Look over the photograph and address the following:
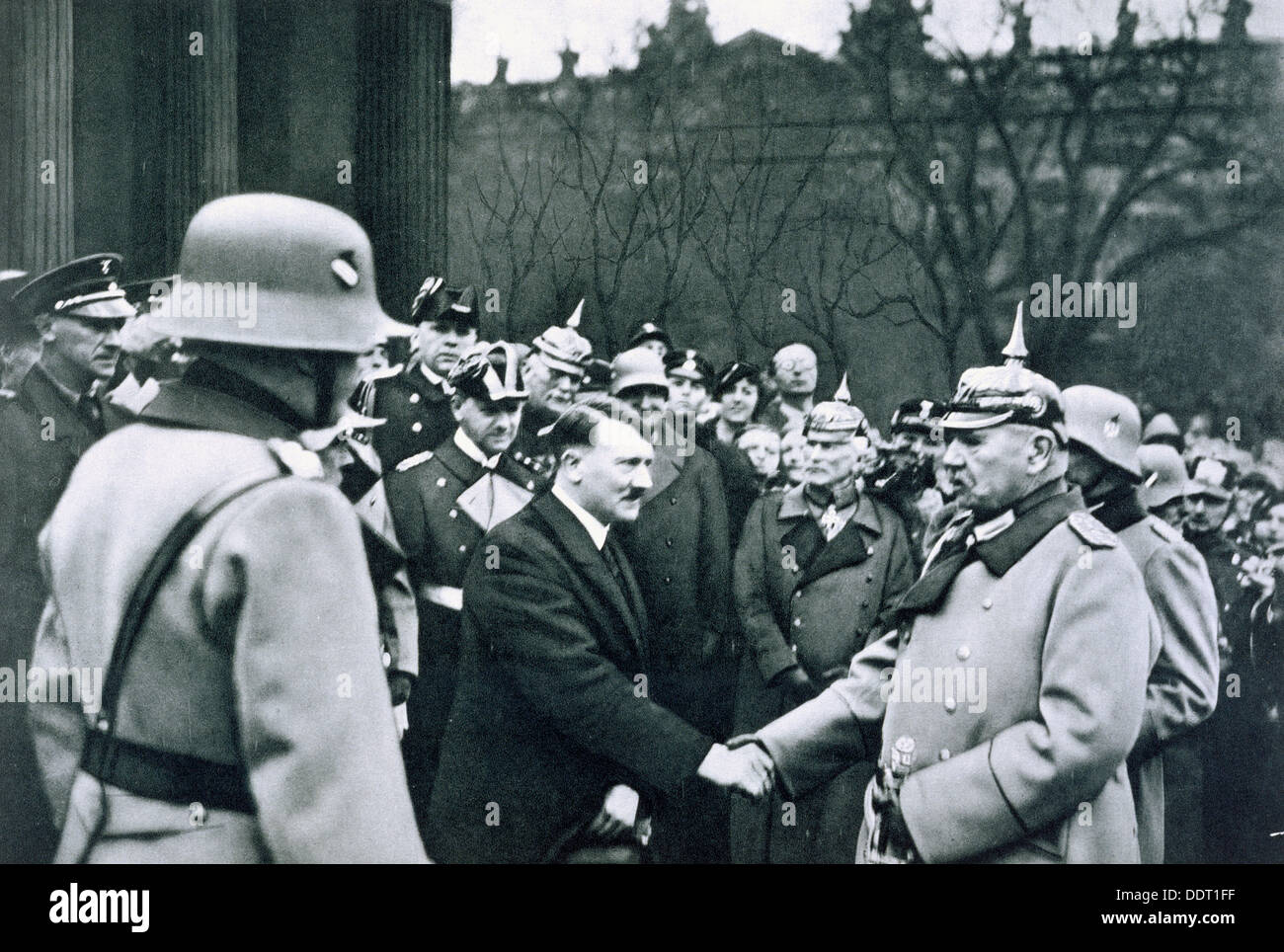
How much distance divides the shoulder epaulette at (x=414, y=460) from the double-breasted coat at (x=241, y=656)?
2.55ft

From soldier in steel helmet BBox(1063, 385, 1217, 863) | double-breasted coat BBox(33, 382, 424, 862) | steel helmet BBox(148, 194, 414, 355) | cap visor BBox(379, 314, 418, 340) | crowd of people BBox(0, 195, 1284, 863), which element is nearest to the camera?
double-breasted coat BBox(33, 382, 424, 862)

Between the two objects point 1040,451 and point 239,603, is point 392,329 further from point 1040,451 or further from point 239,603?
point 1040,451

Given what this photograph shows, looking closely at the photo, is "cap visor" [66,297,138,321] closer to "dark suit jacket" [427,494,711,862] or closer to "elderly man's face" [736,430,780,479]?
"dark suit jacket" [427,494,711,862]

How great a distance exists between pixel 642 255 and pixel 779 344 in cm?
73

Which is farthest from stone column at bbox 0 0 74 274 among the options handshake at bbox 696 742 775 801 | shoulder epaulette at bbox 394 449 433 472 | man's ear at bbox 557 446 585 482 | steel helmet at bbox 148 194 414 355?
handshake at bbox 696 742 775 801

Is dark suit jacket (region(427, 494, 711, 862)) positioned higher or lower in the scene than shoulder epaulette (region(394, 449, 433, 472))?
lower

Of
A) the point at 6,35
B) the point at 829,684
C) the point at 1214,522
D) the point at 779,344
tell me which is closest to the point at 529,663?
the point at 829,684

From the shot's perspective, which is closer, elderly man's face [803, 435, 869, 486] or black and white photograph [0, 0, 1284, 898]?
black and white photograph [0, 0, 1284, 898]

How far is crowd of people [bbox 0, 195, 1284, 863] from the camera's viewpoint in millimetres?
6555

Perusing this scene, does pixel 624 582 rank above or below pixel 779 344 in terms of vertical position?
below

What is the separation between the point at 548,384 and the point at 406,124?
1.36 meters

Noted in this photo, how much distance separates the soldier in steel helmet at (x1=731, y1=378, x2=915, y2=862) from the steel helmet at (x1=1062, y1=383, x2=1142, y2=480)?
0.88 m
